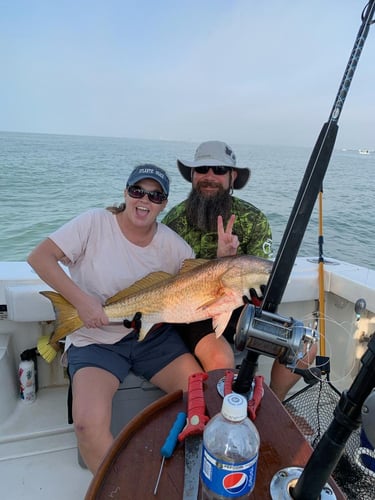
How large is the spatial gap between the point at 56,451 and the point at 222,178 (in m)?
2.26

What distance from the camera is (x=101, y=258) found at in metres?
2.33

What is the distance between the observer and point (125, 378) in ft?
7.47

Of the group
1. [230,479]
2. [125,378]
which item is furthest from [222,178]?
[230,479]

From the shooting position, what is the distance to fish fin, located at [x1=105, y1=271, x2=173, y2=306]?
2.29 m

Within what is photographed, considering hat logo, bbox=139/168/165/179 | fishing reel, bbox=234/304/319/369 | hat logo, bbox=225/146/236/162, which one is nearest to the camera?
fishing reel, bbox=234/304/319/369

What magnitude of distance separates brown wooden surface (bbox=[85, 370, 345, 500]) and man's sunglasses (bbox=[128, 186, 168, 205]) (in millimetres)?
1276

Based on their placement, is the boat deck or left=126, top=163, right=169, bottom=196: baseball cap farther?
left=126, top=163, right=169, bottom=196: baseball cap

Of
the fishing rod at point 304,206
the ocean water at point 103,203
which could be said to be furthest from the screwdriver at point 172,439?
the ocean water at point 103,203

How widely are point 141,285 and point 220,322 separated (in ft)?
1.83

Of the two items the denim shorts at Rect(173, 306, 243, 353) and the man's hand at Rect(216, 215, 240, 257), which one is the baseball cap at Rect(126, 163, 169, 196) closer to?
the man's hand at Rect(216, 215, 240, 257)

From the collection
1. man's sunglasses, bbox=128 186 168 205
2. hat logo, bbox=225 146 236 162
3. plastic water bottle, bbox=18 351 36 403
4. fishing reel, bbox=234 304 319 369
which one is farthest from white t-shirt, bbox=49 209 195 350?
fishing reel, bbox=234 304 319 369

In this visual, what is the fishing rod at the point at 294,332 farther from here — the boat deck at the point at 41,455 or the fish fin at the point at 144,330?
the boat deck at the point at 41,455

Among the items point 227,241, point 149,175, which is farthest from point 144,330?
point 149,175

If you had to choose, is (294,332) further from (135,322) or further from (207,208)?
(207,208)
